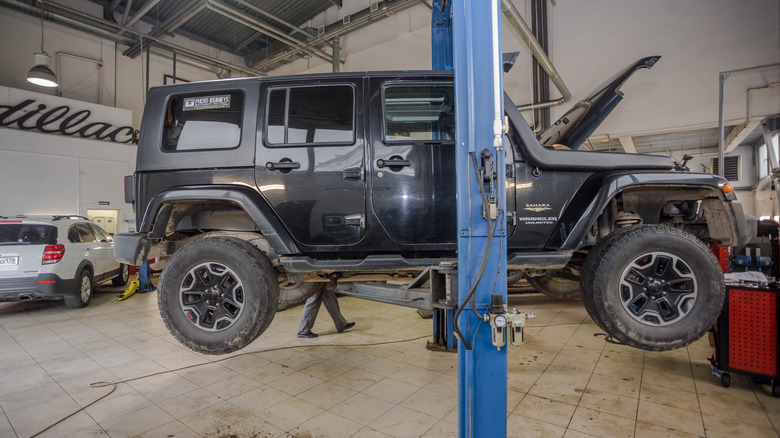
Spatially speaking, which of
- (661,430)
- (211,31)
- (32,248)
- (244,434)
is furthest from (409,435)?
(211,31)

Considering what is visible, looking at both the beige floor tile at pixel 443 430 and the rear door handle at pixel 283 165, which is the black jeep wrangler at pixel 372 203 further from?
the beige floor tile at pixel 443 430

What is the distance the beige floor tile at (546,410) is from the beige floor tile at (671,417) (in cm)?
46

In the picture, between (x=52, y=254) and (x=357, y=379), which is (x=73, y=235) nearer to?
(x=52, y=254)

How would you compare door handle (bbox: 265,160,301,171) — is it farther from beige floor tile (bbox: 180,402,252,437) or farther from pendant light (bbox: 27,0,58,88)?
pendant light (bbox: 27,0,58,88)

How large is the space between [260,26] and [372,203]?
25.8 ft

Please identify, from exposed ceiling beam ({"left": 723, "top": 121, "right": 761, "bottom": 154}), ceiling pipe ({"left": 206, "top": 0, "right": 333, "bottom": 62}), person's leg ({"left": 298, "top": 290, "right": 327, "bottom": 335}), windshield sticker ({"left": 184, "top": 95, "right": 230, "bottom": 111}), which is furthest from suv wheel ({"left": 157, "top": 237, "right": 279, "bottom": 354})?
exposed ceiling beam ({"left": 723, "top": 121, "right": 761, "bottom": 154})

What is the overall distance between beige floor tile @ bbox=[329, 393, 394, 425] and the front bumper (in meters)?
5.05

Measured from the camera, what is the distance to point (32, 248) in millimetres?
5086

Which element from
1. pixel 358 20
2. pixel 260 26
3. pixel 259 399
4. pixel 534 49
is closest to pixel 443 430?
pixel 259 399

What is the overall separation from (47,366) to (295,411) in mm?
2715

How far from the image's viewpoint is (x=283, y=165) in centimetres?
221

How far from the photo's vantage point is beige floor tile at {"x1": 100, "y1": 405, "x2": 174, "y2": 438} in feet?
7.74

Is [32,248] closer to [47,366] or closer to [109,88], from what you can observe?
[47,366]

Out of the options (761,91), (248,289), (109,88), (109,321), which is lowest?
(109,321)
